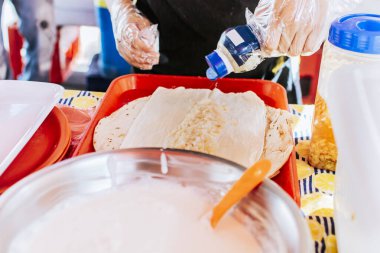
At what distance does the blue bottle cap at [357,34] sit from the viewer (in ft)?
2.80

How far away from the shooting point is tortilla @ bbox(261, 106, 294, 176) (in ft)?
2.99

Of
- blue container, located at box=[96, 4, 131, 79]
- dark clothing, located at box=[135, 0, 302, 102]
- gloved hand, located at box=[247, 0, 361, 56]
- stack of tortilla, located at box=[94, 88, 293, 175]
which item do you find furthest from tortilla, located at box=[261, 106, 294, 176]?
blue container, located at box=[96, 4, 131, 79]

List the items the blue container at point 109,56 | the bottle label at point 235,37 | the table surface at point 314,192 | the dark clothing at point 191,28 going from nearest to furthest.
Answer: the table surface at point 314,192 → the bottle label at point 235,37 → the dark clothing at point 191,28 → the blue container at point 109,56

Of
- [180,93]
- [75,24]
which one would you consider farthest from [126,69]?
[180,93]

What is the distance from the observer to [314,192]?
37.9 inches

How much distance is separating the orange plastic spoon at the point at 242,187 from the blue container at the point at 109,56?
1985 millimetres

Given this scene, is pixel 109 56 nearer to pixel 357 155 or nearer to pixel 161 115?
pixel 161 115

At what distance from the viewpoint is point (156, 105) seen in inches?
42.9

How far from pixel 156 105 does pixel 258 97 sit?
9.7 inches

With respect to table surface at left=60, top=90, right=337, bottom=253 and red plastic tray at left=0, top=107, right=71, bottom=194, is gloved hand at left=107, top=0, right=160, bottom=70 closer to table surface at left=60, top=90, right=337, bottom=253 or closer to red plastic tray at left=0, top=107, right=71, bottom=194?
table surface at left=60, top=90, right=337, bottom=253

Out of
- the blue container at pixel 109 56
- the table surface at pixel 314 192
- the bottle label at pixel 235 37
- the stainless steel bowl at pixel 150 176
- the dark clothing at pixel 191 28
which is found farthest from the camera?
the blue container at pixel 109 56

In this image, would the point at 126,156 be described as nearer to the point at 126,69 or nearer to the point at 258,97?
the point at 258,97

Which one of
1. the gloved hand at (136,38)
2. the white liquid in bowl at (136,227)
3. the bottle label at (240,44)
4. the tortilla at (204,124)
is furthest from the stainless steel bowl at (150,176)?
the gloved hand at (136,38)

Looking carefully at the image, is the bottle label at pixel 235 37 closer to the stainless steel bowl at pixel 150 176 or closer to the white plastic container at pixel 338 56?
the white plastic container at pixel 338 56
